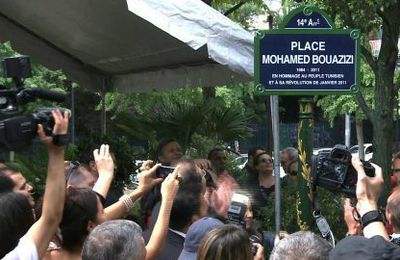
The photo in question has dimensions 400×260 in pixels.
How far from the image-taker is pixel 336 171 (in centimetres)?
364

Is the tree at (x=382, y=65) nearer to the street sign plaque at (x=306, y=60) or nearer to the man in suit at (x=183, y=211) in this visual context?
the street sign plaque at (x=306, y=60)

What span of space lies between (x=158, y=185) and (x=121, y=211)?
1.58ft

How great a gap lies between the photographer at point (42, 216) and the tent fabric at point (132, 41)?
9.85ft

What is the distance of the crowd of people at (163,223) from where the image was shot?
313 centimetres

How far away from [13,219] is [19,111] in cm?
55

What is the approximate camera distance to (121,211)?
4.68 meters

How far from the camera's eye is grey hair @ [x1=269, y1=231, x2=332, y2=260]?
123 inches

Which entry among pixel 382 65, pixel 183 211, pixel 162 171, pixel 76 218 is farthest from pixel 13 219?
pixel 382 65

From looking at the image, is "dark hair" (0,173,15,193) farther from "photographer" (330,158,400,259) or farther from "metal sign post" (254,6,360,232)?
"metal sign post" (254,6,360,232)

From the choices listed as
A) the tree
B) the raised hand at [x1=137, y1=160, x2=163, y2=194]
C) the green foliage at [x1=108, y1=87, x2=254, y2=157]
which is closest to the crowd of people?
the raised hand at [x1=137, y1=160, x2=163, y2=194]

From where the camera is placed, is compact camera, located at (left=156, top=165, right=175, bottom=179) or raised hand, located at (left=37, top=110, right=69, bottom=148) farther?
compact camera, located at (left=156, top=165, right=175, bottom=179)

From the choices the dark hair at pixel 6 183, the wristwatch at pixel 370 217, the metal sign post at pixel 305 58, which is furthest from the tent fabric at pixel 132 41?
the wristwatch at pixel 370 217

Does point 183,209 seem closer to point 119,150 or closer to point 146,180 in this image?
point 146,180

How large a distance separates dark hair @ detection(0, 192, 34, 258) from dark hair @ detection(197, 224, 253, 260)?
89 cm
